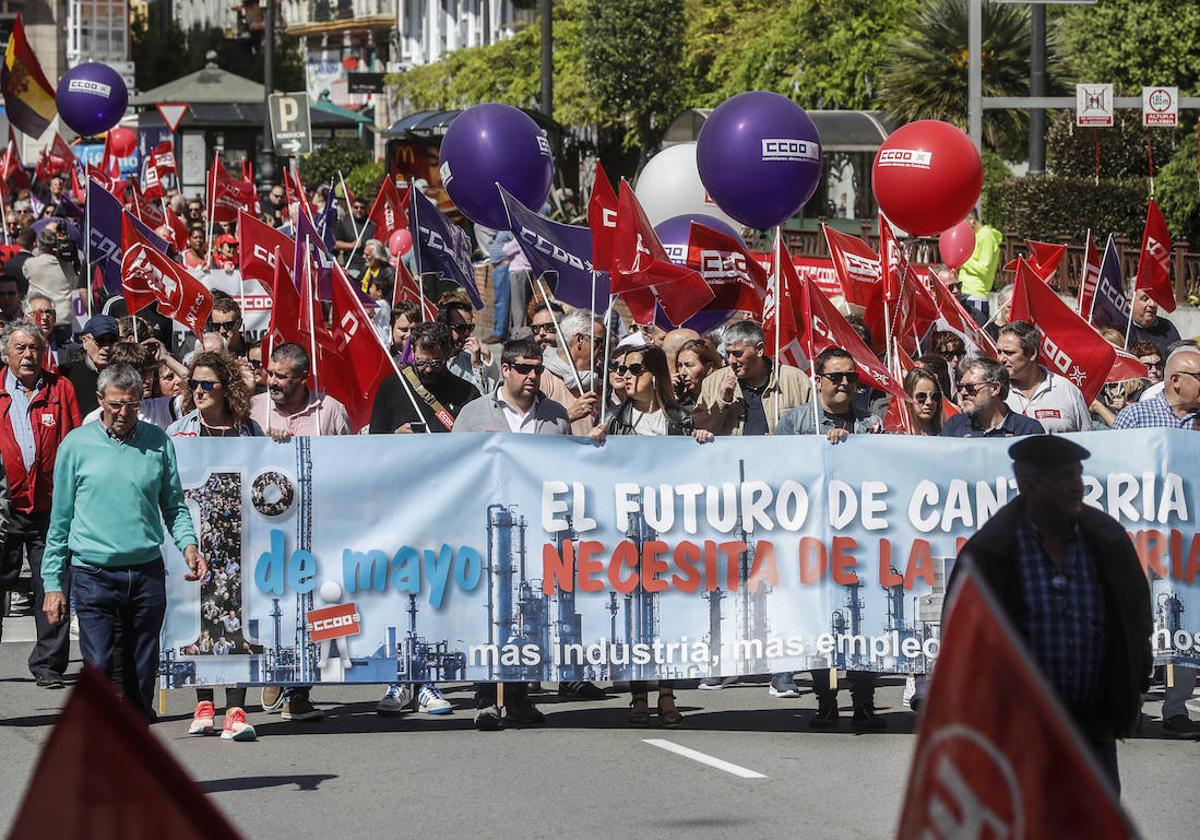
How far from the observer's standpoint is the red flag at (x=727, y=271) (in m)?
11.2

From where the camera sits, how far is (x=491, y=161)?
14.9m

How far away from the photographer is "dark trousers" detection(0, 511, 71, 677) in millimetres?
9664

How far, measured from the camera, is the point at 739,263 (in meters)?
11.5

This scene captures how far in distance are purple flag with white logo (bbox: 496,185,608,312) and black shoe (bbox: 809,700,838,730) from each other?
2.38 meters

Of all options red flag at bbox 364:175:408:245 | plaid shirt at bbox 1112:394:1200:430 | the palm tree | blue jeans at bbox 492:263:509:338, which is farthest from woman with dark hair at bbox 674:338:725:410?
the palm tree

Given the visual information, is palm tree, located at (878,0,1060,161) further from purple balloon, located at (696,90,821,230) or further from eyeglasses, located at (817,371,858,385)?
eyeglasses, located at (817,371,858,385)

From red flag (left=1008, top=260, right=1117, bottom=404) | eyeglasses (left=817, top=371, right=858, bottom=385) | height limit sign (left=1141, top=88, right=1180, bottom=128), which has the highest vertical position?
height limit sign (left=1141, top=88, right=1180, bottom=128)

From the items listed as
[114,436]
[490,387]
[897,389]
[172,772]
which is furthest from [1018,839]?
[490,387]

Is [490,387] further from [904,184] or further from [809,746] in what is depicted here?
[809,746]

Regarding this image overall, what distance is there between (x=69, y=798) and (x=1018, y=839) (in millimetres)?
1163

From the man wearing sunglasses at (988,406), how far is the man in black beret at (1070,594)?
350cm

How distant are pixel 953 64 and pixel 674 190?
1392cm

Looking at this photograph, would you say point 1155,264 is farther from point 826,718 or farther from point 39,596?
point 39,596

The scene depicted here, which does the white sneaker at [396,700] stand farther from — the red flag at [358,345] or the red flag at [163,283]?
the red flag at [163,283]
